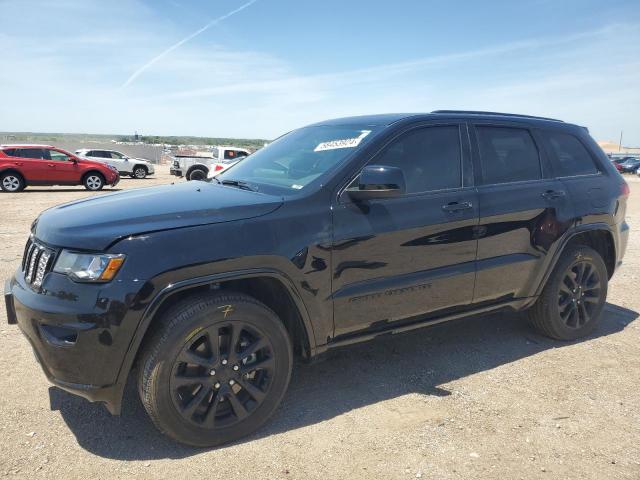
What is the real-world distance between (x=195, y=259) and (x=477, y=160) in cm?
227

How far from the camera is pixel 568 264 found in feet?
13.7

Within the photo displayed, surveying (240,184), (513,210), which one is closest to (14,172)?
(240,184)

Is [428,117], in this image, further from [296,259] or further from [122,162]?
[122,162]

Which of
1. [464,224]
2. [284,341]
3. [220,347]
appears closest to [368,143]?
[464,224]

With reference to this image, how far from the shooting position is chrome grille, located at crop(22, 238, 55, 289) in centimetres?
259

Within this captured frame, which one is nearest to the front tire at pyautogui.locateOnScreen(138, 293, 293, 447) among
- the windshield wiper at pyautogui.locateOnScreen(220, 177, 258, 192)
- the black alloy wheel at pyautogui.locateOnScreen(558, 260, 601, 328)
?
the windshield wiper at pyautogui.locateOnScreen(220, 177, 258, 192)

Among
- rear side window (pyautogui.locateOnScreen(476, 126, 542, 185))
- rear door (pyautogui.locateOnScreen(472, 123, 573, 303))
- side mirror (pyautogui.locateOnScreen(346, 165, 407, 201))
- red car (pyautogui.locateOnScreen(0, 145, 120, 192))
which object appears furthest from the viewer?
red car (pyautogui.locateOnScreen(0, 145, 120, 192))

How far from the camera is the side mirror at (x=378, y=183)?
9.56 ft

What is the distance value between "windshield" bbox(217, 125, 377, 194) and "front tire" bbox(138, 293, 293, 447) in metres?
0.87

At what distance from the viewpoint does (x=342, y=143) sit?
11.2ft

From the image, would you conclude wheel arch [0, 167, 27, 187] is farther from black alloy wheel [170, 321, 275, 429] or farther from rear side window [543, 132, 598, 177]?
rear side window [543, 132, 598, 177]

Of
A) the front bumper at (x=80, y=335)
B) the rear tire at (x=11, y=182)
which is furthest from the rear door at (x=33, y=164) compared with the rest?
the front bumper at (x=80, y=335)

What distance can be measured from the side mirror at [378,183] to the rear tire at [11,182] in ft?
57.1

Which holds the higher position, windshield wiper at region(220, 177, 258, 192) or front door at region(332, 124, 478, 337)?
windshield wiper at region(220, 177, 258, 192)
